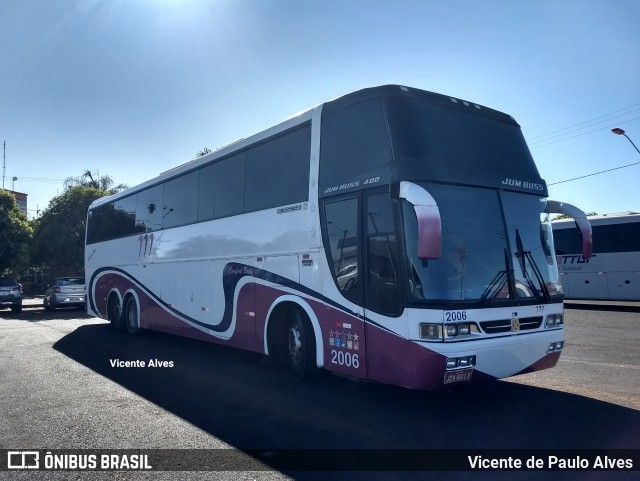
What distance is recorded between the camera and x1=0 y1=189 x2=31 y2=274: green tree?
32.2 meters

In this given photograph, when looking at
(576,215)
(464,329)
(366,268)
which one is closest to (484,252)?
(464,329)

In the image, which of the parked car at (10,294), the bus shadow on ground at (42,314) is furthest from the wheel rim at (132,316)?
the parked car at (10,294)

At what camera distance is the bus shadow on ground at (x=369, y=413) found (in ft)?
17.5

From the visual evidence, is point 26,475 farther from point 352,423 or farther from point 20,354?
point 20,354

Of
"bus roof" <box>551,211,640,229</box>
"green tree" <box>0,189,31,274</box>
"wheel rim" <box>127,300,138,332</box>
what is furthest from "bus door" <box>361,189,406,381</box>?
"green tree" <box>0,189,31,274</box>

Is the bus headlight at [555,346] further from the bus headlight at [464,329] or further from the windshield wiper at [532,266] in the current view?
the bus headlight at [464,329]

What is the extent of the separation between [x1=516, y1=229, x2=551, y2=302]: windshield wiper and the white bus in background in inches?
571

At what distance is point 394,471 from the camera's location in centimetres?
458

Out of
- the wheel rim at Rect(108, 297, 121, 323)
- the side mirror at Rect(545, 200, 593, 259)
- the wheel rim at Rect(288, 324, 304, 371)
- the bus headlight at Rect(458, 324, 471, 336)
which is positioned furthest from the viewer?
the wheel rim at Rect(108, 297, 121, 323)

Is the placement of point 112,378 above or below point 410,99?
below

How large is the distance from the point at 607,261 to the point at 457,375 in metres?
17.3

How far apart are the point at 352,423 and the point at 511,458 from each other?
176cm

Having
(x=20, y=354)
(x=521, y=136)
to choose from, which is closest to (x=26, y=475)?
(x=521, y=136)

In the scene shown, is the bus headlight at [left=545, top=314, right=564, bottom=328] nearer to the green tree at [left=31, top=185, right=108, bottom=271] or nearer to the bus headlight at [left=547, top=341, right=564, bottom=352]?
the bus headlight at [left=547, top=341, right=564, bottom=352]
